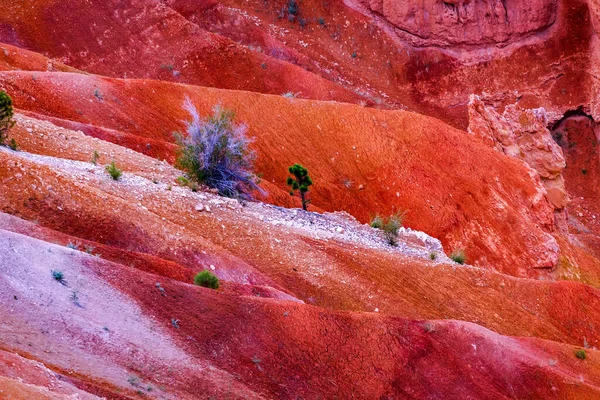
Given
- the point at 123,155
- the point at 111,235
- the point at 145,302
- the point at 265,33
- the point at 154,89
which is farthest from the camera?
the point at 265,33

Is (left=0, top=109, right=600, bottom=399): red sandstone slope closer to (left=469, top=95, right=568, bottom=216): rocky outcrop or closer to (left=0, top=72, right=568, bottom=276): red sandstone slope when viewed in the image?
(left=0, top=72, right=568, bottom=276): red sandstone slope

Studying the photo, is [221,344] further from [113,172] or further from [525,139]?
[525,139]

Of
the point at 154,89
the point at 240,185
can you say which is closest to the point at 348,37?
the point at 154,89

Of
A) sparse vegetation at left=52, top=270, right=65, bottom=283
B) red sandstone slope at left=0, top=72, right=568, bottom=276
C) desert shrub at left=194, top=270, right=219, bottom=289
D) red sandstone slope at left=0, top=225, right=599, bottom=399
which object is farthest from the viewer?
red sandstone slope at left=0, top=72, right=568, bottom=276

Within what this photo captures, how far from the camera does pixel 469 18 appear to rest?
6309 centimetres

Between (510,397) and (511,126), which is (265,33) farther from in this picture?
(510,397)

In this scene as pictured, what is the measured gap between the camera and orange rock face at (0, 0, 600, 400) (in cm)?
1625

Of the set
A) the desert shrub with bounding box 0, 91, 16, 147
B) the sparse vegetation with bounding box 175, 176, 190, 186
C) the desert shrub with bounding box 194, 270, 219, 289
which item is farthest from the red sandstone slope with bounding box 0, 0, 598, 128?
the desert shrub with bounding box 194, 270, 219, 289

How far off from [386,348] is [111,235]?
6.30m

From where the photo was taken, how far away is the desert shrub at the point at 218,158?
28.1 meters

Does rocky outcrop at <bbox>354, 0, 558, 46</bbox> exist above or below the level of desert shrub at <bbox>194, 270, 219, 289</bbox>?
above

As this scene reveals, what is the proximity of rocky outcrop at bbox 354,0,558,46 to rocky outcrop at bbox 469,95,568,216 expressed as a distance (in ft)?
48.0

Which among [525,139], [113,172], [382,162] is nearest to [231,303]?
[113,172]

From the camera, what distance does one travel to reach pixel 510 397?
805 inches
